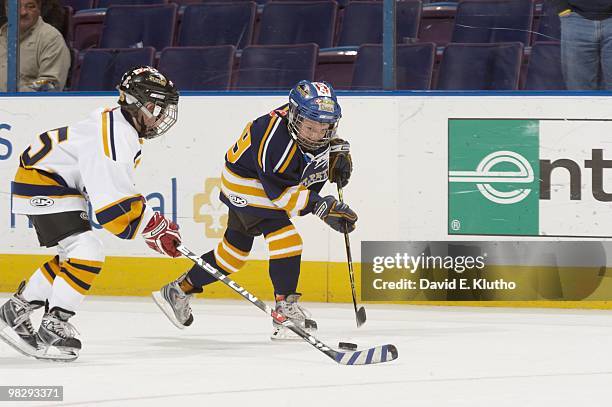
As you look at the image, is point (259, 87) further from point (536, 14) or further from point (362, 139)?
point (536, 14)

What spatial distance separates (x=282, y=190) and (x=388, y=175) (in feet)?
3.76

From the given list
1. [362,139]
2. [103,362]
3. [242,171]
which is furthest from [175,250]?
[362,139]

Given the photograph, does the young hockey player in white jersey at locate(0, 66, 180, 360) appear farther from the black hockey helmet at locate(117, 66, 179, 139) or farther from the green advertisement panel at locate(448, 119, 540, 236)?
the green advertisement panel at locate(448, 119, 540, 236)

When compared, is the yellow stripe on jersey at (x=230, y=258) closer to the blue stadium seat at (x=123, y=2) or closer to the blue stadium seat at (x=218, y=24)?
the blue stadium seat at (x=218, y=24)

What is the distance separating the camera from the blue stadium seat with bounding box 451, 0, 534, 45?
5891mm

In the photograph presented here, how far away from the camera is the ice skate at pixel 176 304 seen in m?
5.05

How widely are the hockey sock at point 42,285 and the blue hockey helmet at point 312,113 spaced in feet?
3.29

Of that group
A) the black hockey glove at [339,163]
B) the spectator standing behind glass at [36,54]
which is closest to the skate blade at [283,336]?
the black hockey glove at [339,163]

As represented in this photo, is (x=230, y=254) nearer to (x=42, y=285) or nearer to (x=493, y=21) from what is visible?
(x=42, y=285)

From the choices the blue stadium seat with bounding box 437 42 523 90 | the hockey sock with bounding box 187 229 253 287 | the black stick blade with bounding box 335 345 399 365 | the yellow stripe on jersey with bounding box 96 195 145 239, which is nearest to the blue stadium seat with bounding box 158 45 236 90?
the blue stadium seat with bounding box 437 42 523 90

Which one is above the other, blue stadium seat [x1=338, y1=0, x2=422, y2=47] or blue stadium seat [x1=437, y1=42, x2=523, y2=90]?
blue stadium seat [x1=338, y1=0, x2=422, y2=47]

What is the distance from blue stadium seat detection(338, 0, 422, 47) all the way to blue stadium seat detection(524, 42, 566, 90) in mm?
557

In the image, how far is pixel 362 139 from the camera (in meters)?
5.94

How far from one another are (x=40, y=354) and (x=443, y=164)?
2.21m
